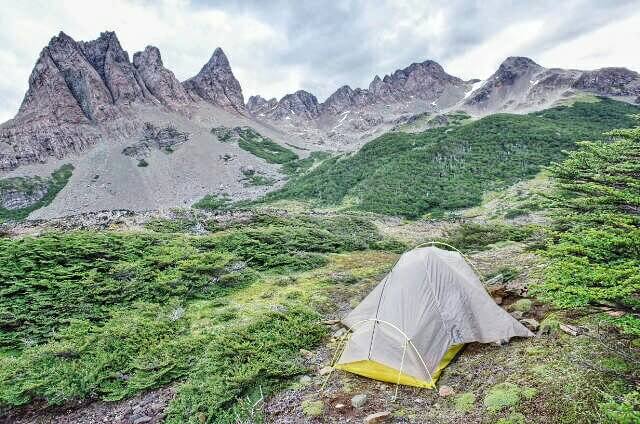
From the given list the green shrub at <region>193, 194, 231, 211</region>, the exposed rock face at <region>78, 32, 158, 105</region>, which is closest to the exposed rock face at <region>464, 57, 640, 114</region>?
the green shrub at <region>193, 194, 231, 211</region>

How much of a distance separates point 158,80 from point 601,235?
184530mm

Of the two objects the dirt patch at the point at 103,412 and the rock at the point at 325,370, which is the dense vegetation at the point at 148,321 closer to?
the dirt patch at the point at 103,412

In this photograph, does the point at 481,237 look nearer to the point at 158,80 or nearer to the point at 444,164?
the point at 444,164

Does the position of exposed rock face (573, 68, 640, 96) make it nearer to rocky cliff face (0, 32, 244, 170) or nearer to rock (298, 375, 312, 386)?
rocky cliff face (0, 32, 244, 170)

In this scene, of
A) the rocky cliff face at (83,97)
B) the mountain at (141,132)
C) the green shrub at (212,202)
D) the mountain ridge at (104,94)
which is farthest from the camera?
the mountain ridge at (104,94)

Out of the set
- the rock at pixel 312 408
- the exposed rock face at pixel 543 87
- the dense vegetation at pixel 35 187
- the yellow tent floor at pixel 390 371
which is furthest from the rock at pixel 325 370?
the exposed rock face at pixel 543 87

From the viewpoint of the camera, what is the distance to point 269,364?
35.2ft

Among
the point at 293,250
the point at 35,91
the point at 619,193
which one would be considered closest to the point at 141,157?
the point at 35,91

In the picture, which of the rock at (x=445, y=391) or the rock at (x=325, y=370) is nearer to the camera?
the rock at (x=445, y=391)

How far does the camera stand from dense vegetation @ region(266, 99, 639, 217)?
235 ft

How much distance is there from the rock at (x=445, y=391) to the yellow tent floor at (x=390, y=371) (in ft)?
0.74

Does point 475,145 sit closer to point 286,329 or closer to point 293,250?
point 293,250

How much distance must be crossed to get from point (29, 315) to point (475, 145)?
95260 millimetres

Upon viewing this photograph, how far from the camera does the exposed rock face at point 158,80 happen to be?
164625 millimetres
